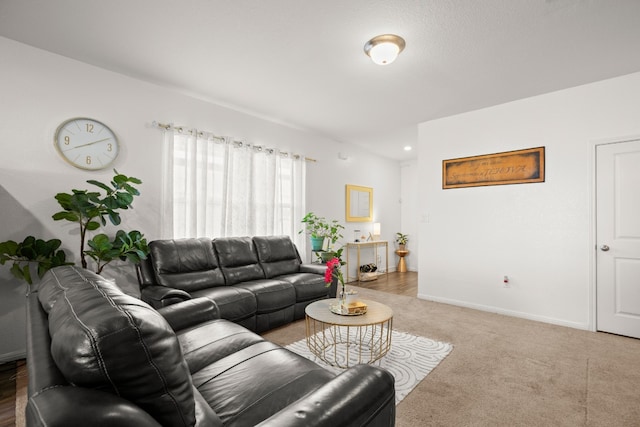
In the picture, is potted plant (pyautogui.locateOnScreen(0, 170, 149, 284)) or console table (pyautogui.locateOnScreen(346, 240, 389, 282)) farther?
console table (pyautogui.locateOnScreen(346, 240, 389, 282))

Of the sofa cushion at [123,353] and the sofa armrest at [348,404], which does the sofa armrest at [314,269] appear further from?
the sofa cushion at [123,353]

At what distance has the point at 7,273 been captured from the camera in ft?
8.27

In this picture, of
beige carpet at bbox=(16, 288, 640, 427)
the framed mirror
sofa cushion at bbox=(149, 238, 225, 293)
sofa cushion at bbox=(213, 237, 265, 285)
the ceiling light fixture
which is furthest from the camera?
the framed mirror

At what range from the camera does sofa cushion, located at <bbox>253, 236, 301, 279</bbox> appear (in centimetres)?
382

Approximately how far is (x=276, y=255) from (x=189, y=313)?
6.38 ft

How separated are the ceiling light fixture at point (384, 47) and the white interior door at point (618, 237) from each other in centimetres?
256

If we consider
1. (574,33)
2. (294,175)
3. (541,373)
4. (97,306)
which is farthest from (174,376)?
Result: (294,175)

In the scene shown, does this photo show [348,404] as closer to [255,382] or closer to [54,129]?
[255,382]

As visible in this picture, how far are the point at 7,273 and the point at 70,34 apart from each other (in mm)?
2056

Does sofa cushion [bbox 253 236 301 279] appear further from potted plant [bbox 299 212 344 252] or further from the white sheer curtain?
potted plant [bbox 299 212 344 252]

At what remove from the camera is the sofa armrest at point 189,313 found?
1951mm

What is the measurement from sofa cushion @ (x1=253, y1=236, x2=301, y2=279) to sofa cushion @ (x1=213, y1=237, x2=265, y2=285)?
0.29 feet

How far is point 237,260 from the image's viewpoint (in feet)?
11.7

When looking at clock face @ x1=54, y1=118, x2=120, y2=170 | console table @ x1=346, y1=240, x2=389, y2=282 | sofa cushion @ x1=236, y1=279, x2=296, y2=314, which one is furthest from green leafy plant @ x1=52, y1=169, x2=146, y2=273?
console table @ x1=346, y1=240, x2=389, y2=282
